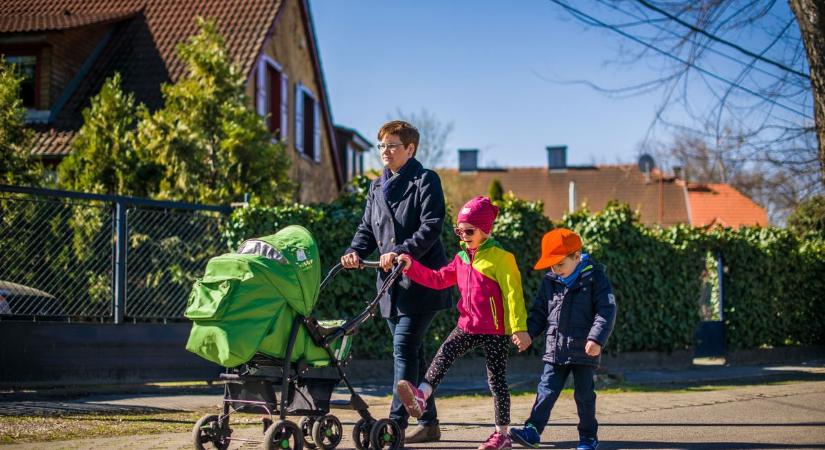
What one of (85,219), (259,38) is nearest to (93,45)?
(259,38)

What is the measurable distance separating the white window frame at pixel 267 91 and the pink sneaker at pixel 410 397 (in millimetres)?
14833

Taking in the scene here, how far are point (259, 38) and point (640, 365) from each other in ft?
39.0

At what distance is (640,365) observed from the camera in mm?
13906

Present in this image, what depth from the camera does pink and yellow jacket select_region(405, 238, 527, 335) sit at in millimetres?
6039

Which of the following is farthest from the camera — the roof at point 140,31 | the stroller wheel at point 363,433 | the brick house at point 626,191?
the brick house at point 626,191

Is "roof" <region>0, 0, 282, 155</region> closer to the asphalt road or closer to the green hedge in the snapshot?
the green hedge

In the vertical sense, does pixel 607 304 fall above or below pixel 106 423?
above

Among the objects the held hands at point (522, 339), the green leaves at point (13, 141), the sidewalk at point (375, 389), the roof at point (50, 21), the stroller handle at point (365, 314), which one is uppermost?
the roof at point (50, 21)

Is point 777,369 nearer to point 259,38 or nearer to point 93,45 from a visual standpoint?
point 259,38

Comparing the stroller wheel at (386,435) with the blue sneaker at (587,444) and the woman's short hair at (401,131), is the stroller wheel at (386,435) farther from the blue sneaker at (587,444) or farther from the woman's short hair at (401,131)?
the woman's short hair at (401,131)

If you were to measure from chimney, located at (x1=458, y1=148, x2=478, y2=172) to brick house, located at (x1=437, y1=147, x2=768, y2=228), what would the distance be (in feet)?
0.44

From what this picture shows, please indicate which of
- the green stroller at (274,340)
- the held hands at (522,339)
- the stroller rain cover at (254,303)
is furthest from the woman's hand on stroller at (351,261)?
the held hands at (522,339)

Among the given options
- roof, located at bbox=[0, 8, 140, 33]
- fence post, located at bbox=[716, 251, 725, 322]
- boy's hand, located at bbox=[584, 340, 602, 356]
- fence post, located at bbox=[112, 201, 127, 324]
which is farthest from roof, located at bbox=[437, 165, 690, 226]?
boy's hand, located at bbox=[584, 340, 602, 356]

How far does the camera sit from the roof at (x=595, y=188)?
2083 inches
